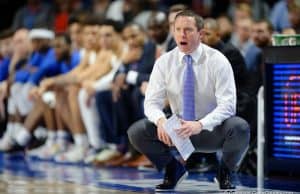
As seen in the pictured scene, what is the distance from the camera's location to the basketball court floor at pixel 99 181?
260 inches

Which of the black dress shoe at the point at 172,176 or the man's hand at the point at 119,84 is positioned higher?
the man's hand at the point at 119,84

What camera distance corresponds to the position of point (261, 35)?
27.6 feet

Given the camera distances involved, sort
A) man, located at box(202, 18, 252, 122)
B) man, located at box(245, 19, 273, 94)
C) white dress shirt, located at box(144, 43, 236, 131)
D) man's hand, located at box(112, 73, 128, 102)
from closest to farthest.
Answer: white dress shirt, located at box(144, 43, 236, 131), man, located at box(202, 18, 252, 122), man, located at box(245, 19, 273, 94), man's hand, located at box(112, 73, 128, 102)

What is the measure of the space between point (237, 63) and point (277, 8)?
2.43 metres

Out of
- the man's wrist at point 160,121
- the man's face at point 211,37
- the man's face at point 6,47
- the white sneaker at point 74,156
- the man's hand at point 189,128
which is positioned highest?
the man's face at point 211,37

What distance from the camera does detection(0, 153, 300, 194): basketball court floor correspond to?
6.60m

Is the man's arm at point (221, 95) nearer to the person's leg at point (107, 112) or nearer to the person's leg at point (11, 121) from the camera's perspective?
the person's leg at point (107, 112)

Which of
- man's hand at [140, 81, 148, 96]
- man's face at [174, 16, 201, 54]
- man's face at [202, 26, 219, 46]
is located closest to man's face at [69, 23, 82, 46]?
man's hand at [140, 81, 148, 96]

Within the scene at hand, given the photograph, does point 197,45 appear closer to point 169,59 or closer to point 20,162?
point 169,59

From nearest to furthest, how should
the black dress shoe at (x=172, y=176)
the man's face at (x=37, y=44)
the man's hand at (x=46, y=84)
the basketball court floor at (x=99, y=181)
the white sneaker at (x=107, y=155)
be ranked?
the black dress shoe at (x=172, y=176), the basketball court floor at (x=99, y=181), the white sneaker at (x=107, y=155), the man's hand at (x=46, y=84), the man's face at (x=37, y=44)

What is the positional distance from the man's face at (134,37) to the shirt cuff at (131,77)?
36 centimetres

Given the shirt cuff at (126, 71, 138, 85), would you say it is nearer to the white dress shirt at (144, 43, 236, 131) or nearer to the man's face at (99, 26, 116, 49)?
the man's face at (99, 26, 116, 49)

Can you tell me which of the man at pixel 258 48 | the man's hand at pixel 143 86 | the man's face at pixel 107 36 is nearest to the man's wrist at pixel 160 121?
the man at pixel 258 48

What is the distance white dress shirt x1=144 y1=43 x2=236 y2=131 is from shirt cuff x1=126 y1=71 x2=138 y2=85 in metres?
2.14
